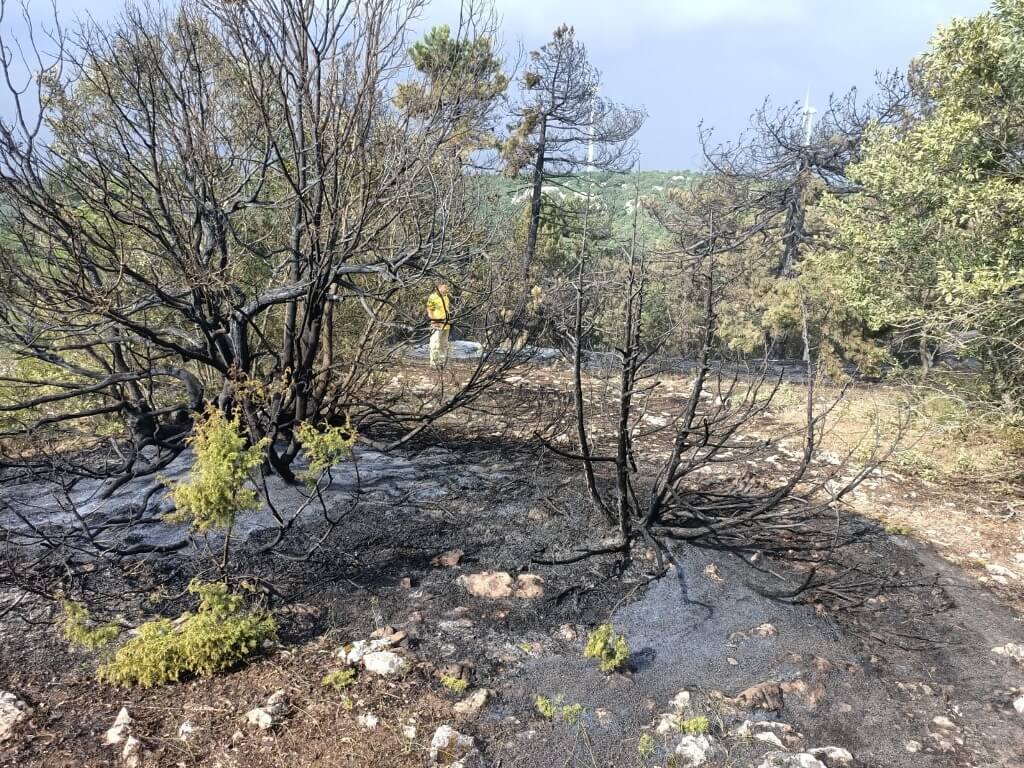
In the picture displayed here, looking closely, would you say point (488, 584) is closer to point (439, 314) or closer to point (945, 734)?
point (945, 734)

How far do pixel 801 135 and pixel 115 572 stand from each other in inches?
530

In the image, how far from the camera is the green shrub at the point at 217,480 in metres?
2.80

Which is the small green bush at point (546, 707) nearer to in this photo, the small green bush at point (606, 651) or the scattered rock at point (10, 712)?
the small green bush at point (606, 651)

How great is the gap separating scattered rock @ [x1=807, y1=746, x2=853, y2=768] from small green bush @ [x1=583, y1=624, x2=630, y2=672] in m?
0.79

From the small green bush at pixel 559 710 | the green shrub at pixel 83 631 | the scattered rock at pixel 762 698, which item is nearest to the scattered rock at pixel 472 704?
the small green bush at pixel 559 710

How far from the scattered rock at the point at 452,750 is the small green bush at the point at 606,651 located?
2.25 ft

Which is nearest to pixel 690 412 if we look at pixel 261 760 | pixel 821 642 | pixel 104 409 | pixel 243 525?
pixel 821 642

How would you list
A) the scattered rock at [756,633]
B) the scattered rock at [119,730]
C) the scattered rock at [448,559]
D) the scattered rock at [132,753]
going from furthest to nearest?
1. the scattered rock at [448,559]
2. the scattered rock at [756,633]
3. the scattered rock at [119,730]
4. the scattered rock at [132,753]

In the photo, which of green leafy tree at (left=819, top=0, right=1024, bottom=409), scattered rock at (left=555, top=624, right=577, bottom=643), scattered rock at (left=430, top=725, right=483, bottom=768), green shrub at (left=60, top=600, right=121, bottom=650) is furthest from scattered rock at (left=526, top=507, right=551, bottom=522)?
green leafy tree at (left=819, top=0, right=1024, bottom=409)

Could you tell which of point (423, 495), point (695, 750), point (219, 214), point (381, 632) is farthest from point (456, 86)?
point (695, 750)

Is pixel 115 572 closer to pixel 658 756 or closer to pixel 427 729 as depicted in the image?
pixel 427 729

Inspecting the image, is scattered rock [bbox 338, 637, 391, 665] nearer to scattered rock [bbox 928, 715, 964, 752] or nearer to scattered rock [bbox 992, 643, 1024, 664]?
scattered rock [bbox 928, 715, 964, 752]

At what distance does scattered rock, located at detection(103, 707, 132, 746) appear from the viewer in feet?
8.06

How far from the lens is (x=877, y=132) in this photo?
8.38 m
